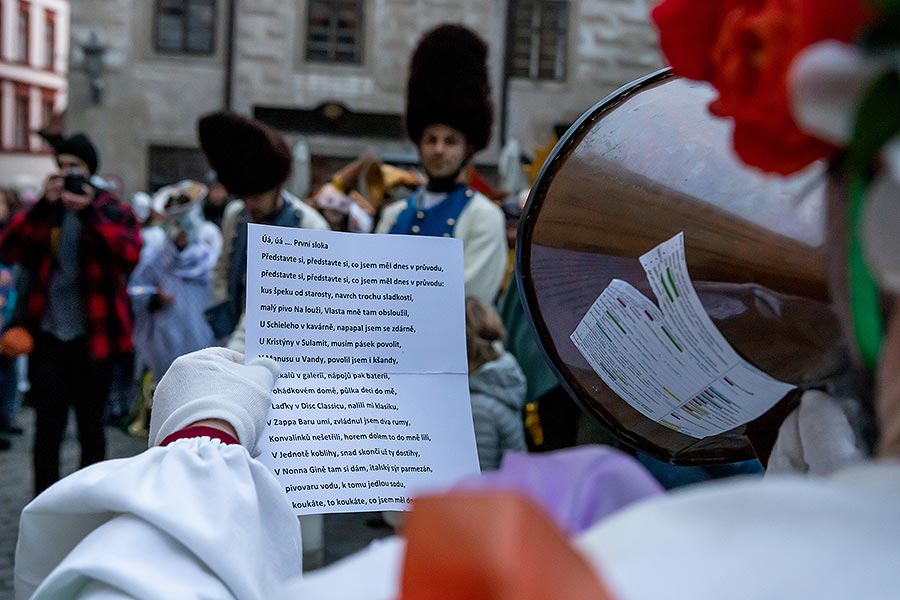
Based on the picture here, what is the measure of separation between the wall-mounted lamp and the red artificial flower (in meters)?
15.3

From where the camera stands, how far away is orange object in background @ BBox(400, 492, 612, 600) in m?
0.65

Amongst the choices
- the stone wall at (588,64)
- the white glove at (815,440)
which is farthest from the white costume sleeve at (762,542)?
the stone wall at (588,64)

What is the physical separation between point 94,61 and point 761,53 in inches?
607

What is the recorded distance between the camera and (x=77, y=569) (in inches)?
45.0

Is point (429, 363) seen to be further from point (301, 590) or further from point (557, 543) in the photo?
point (557, 543)

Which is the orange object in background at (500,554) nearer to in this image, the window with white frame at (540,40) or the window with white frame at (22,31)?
the window with white frame at (540,40)

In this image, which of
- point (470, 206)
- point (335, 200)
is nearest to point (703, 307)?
point (470, 206)

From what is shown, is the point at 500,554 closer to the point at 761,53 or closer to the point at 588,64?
the point at 761,53

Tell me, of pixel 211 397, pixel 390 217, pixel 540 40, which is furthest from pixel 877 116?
pixel 540 40

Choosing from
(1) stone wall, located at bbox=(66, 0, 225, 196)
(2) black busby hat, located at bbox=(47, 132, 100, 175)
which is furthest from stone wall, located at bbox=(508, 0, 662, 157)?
(2) black busby hat, located at bbox=(47, 132, 100, 175)

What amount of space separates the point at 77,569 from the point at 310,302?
64cm

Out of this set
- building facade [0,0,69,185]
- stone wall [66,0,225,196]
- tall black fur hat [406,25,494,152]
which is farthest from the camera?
building facade [0,0,69,185]

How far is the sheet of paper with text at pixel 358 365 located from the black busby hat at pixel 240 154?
324 cm

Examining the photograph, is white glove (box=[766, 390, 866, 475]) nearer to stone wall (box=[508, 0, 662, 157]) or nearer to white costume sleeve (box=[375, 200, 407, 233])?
white costume sleeve (box=[375, 200, 407, 233])
